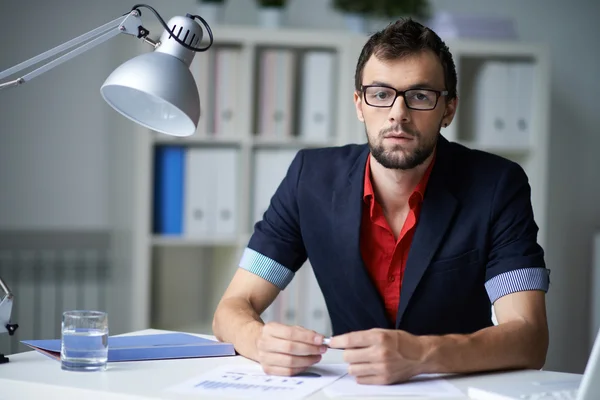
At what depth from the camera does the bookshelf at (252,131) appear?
10.1 ft

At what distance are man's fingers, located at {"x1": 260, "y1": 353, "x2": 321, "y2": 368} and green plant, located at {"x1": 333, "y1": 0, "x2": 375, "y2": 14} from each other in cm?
210

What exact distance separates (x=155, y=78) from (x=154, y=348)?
0.52 m

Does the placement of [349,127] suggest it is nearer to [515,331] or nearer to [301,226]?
[301,226]

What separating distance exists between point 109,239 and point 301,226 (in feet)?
5.27

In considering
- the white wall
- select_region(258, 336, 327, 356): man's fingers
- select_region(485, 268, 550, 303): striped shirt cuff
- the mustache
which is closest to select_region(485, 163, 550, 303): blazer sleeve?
select_region(485, 268, 550, 303): striped shirt cuff

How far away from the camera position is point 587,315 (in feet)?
11.6

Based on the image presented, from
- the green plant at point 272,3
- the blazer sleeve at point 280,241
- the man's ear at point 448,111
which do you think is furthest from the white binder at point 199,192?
the man's ear at point 448,111

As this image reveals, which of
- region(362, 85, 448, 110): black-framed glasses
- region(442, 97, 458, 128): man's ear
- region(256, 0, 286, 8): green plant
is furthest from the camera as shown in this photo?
region(256, 0, 286, 8): green plant

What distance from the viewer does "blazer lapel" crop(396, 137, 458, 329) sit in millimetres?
1762

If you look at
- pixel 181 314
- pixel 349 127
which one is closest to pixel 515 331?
pixel 349 127

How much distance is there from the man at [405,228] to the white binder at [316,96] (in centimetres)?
115

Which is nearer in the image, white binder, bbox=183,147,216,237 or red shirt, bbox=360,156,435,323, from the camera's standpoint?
red shirt, bbox=360,156,435,323

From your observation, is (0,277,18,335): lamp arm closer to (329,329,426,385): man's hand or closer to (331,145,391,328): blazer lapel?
(329,329,426,385): man's hand

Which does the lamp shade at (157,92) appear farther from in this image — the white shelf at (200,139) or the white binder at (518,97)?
the white binder at (518,97)
